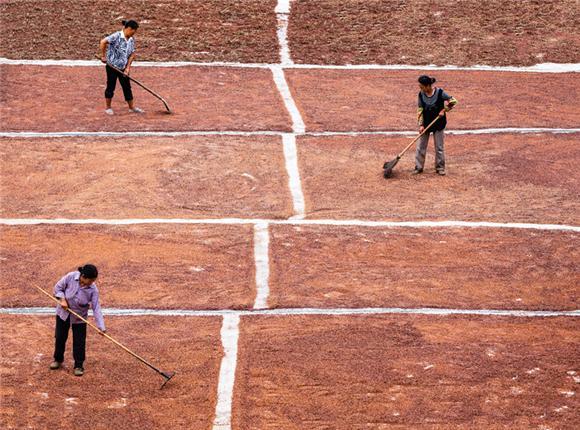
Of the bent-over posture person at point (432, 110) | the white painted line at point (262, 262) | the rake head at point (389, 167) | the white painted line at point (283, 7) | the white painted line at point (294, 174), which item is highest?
the white painted line at point (283, 7)

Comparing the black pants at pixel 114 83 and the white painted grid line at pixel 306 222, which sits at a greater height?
the black pants at pixel 114 83

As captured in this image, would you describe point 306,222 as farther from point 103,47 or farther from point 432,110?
point 103,47

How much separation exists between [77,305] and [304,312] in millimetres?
3600

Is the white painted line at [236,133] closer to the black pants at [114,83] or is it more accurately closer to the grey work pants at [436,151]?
the black pants at [114,83]

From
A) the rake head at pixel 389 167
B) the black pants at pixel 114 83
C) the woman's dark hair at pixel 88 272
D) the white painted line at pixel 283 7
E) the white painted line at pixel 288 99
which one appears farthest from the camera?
the white painted line at pixel 283 7

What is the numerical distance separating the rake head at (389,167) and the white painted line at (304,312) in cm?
550

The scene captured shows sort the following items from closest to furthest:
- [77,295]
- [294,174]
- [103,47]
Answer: [77,295]
[294,174]
[103,47]

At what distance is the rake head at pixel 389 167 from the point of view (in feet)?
69.1

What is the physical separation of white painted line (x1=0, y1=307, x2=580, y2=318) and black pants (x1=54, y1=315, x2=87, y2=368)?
6.46 ft

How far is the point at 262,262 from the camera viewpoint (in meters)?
17.5

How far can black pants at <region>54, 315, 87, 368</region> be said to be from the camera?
13.6 meters

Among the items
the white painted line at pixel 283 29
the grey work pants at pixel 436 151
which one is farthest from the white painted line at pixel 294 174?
the white painted line at pixel 283 29

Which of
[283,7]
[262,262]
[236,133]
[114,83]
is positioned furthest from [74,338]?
[283,7]

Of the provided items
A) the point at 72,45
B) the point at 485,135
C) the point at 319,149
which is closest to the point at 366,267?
the point at 319,149
